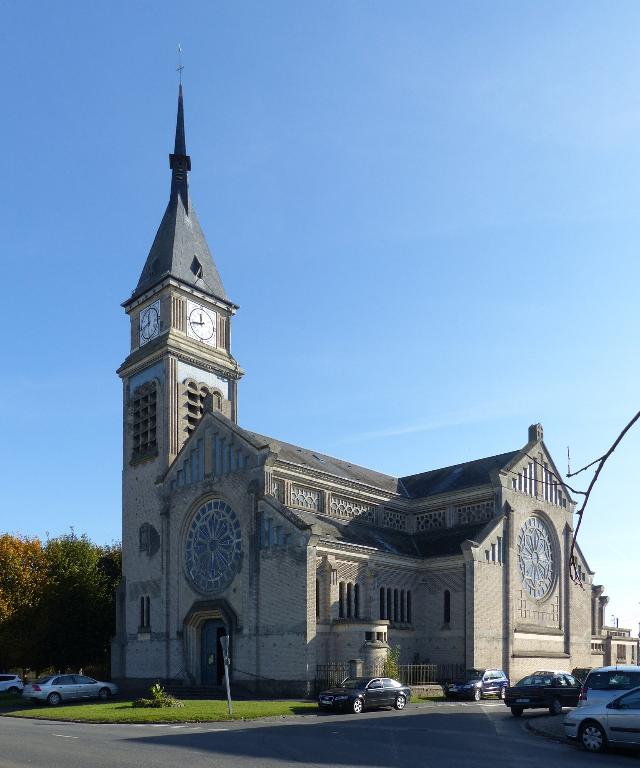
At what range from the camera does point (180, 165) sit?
2418 inches

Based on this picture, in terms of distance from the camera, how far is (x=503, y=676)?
38.1 m

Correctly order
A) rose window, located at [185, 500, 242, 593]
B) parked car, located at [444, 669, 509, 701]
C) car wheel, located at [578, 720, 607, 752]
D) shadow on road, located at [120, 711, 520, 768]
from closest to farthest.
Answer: shadow on road, located at [120, 711, 520, 768] → car wheel, located at [578, 720, 607, 752] → parked car, located at [444, 669, 509, 701] → rose window, located at [185, 500, 242, 593]

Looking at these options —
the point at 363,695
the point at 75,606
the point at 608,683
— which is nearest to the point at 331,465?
the point at 75,606

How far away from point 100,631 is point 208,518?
45.7 ft

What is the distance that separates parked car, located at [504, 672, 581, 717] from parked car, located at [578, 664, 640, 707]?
21.4 ft

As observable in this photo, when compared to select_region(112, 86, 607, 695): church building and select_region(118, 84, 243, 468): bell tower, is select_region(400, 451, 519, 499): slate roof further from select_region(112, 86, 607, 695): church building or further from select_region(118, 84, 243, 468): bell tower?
select_region(118, 84, 243, 468): bell tower

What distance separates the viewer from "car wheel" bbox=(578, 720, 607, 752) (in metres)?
18.8

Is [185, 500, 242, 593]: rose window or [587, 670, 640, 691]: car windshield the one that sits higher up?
[185, 500, 242, 593]: rose window

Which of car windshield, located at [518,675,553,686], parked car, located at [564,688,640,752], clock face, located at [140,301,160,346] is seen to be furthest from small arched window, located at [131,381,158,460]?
parked car, located at [564,688,640,752]

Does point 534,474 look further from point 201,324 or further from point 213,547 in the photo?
point 201,324

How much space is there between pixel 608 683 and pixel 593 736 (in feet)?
8.79

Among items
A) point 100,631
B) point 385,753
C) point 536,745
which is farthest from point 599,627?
point 385,753

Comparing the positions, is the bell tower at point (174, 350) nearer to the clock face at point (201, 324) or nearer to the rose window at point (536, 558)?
the clock face at point (201, 324)

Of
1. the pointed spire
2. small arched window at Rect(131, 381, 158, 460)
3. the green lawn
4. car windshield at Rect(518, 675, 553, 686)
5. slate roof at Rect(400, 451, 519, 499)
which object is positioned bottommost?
the green lawn
